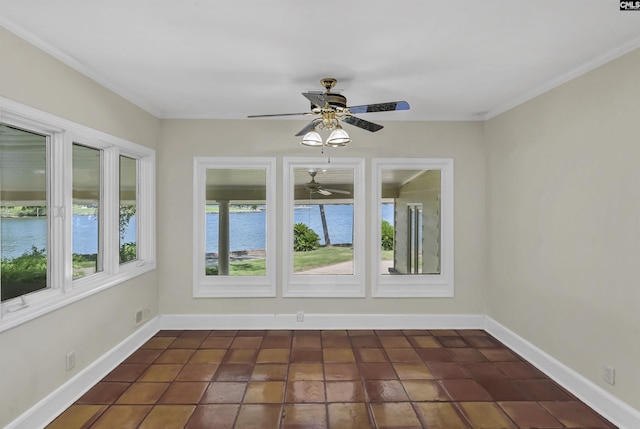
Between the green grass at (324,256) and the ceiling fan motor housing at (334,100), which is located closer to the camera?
the ceiling fan motor housing at (334,100)

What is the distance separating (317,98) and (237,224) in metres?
2.28

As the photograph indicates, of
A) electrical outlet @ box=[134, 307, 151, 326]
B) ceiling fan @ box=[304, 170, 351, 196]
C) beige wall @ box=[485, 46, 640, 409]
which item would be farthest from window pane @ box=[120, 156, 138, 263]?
beige wall @ box=[485, 46, 640, 409]

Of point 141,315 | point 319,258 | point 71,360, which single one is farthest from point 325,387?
point 141,315

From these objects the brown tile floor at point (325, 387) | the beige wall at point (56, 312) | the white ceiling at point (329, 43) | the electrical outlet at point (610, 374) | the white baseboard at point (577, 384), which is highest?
the white ceiling at point (329, 43)

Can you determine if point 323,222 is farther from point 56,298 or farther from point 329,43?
point 56,298

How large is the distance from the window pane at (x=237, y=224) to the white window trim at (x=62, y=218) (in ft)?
3.14

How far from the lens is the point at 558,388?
2930 millimetres

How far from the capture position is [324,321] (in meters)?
4.30

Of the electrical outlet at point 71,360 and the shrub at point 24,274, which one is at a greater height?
the shrub at point 24,274

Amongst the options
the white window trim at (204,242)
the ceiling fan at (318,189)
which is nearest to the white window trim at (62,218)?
the white window trim at (204,242)

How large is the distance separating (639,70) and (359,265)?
9.94 ft

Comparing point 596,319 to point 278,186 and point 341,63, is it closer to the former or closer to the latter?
point 341,63

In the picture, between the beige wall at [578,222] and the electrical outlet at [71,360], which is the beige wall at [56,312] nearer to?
the electrical outlet at [71,360]

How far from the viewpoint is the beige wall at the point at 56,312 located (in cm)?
218
